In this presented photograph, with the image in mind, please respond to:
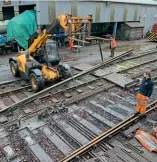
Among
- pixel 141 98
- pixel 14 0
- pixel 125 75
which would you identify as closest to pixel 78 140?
pixel 141 98

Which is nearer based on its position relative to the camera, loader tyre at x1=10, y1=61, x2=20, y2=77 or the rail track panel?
the rail track panel

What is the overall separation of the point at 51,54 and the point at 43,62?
0.72 m

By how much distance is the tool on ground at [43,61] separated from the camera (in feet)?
33.8

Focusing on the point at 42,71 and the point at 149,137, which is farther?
the point at 42,71

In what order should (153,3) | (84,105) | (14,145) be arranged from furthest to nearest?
(153,3), (84,105), (14,145)

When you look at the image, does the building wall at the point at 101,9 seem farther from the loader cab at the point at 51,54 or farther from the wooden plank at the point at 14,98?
the wooden plank at the point at 14,98

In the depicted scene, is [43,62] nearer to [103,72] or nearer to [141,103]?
[103,72]

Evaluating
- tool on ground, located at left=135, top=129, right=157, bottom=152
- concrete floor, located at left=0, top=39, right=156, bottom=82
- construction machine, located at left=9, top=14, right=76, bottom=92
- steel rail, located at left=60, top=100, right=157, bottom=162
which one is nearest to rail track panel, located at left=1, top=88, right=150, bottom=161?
steel rail, located at left=60, top=100, right=157, bottom=162

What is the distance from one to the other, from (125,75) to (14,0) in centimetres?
1381

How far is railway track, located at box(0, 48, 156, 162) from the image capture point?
262 inches

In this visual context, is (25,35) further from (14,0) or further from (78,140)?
(78,140)

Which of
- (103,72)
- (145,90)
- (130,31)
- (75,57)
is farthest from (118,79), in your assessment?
(130,31)

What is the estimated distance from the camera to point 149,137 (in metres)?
7.09

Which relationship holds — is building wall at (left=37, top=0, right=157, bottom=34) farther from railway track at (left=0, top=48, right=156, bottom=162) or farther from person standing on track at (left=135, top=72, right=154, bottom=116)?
person standing on track at (left=135, top=72, right=154, bottom=116)
